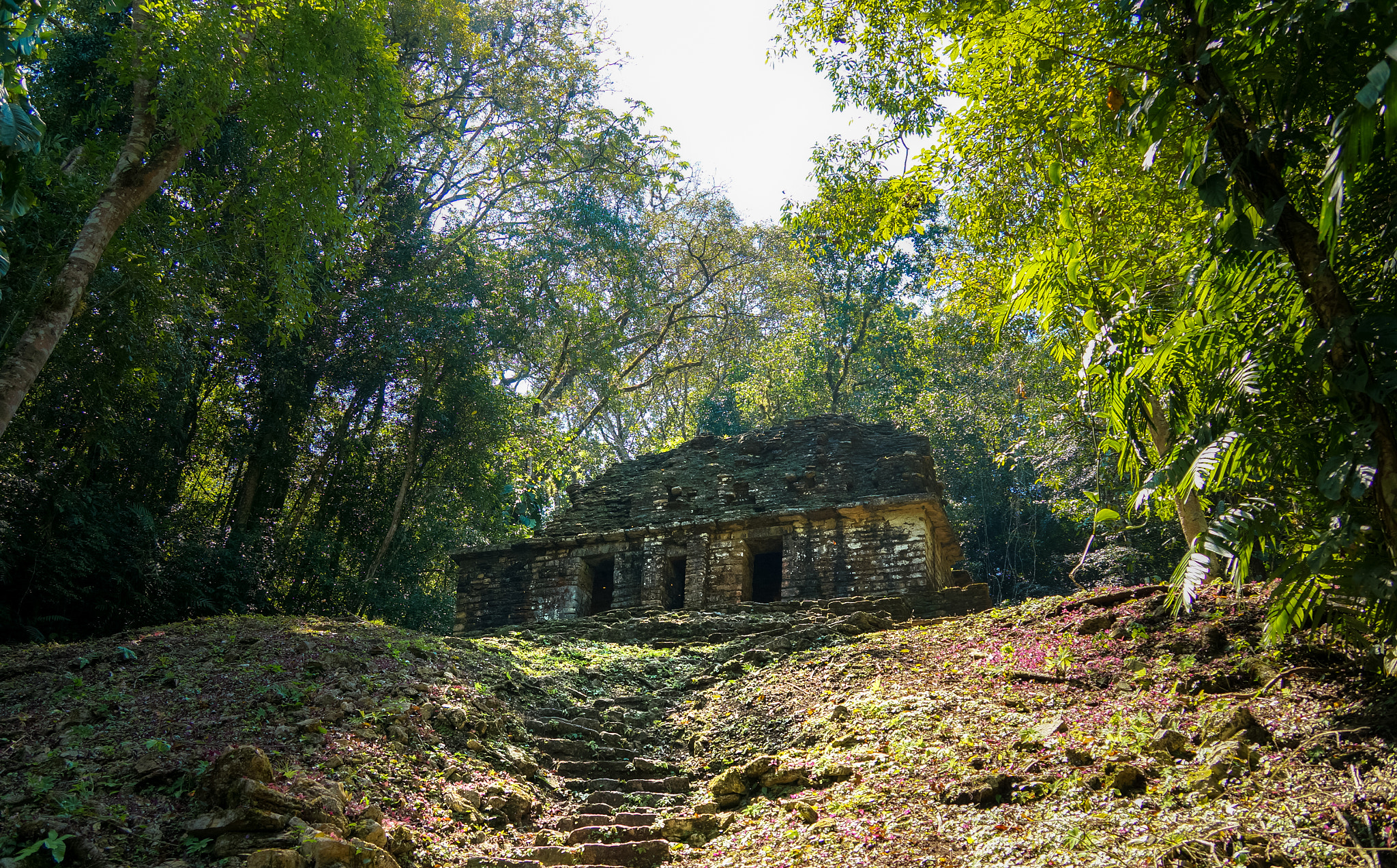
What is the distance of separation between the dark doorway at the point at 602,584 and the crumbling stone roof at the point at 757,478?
876 mm

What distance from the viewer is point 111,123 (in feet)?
33.7

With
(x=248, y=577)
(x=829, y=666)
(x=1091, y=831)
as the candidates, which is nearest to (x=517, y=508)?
(x=248, y=577)

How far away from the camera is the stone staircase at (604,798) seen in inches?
210

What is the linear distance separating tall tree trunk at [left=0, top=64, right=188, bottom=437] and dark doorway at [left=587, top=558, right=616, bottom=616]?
32.3 ft

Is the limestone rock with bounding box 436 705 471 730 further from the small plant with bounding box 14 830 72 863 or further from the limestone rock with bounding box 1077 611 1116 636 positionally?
the limestone rock with bounding box 1077 611 1116 636

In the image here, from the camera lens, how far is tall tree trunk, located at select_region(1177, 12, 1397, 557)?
10.3ft

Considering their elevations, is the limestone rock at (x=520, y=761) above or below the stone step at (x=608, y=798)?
above

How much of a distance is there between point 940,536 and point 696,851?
1021 centimetres

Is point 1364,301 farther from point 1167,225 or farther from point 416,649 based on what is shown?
point 416,649

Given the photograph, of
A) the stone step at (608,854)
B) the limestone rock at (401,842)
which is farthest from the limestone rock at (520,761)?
the limestone rock at (401,842)

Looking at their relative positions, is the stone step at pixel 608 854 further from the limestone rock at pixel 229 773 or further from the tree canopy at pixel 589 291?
the tree canopy at pixel 589 291

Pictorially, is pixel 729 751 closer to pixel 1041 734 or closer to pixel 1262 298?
pixel 1041 734

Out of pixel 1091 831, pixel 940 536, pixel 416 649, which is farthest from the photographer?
pixel 940 536

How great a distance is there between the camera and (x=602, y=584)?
645 inches
